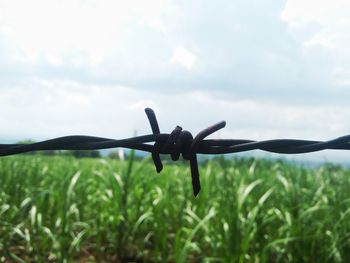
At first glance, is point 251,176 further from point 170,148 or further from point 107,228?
point 170,148

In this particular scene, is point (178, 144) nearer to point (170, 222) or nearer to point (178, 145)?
point (178, 145)

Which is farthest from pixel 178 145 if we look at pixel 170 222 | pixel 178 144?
pixel 170 222

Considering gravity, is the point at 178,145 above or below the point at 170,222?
above

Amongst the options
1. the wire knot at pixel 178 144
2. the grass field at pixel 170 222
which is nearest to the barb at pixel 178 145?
the wire knot at pixel 178 144

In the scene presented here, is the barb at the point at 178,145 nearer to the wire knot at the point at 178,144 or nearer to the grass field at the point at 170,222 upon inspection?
the wire knot at the point at 178,144

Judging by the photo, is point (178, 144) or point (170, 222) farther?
point (170, 222)

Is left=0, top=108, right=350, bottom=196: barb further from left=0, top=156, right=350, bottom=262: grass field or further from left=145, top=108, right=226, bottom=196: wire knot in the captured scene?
left=0, top=156, right=350, bottom=262: grass field

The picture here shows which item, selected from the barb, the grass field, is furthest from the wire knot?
the grass field
